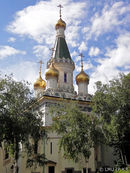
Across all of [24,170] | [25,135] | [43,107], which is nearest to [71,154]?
[25,135]

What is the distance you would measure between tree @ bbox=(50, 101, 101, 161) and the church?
14.7 ft

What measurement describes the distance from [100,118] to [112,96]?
82.6 inches

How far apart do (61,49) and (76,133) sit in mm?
17532

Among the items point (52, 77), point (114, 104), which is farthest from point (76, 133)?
point (52, 77)

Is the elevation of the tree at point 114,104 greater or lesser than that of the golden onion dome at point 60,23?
lesser

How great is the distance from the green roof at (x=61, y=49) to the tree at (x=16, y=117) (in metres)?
14.9

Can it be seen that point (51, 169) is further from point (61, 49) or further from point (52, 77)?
point (61, 49)

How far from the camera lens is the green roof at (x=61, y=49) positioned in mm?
31938

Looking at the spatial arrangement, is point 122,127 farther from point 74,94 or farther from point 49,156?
point 74,94

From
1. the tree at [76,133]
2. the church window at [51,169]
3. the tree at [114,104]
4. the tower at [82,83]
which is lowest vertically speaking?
the church window at [51,169]

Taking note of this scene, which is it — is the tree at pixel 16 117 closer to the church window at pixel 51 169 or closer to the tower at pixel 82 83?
the church window at pixel 51 169

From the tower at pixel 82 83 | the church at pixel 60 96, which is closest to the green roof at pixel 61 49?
the church at pixel 60 96

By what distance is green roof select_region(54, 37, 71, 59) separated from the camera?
31938mm

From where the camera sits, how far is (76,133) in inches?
686
